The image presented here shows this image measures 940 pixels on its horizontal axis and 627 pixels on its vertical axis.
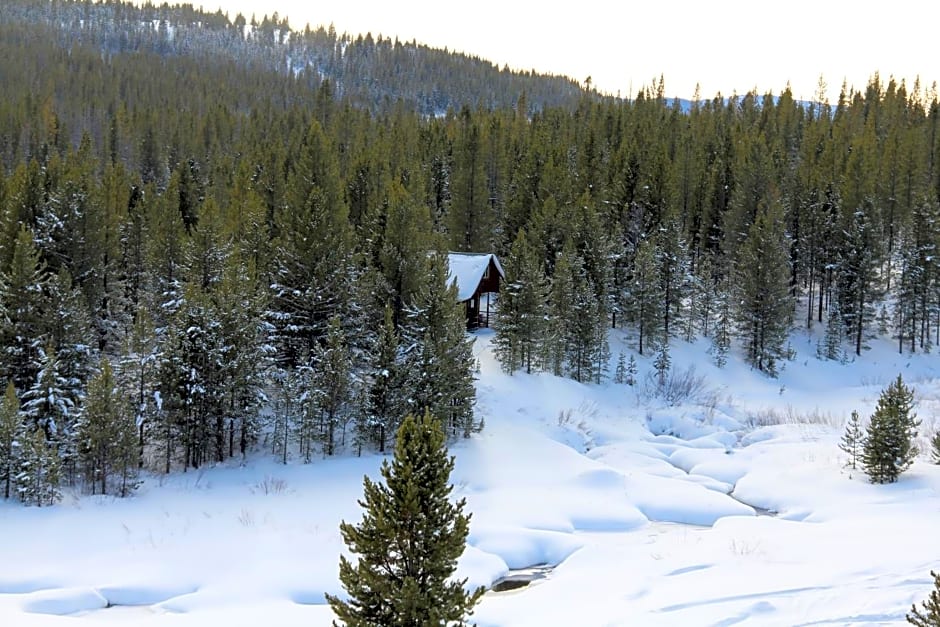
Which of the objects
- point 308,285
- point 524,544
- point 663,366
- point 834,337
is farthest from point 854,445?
point 834,337

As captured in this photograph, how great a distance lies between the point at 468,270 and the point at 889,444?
81.9 feet

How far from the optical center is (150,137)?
83938 millimetres

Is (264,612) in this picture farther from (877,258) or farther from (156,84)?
(156,84)

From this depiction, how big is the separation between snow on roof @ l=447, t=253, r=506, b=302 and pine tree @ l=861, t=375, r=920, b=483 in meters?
22.8

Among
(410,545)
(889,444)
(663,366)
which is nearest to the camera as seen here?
(410,545)

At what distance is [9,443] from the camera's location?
23000 mm

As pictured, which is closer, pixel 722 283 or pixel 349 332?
pixel 349 332

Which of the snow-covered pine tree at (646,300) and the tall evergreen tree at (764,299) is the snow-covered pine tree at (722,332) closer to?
the tall evergreen tree at (764,299)

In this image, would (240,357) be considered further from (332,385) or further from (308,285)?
(308,285)

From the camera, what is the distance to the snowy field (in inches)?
631

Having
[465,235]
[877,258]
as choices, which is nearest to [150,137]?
[465,235]

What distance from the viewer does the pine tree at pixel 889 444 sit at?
24438 millimetres

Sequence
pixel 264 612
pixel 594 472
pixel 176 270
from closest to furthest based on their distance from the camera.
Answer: pixel 264 612, pixel 594 472, pixel 176 270

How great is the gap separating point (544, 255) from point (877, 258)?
2472 centimetres
